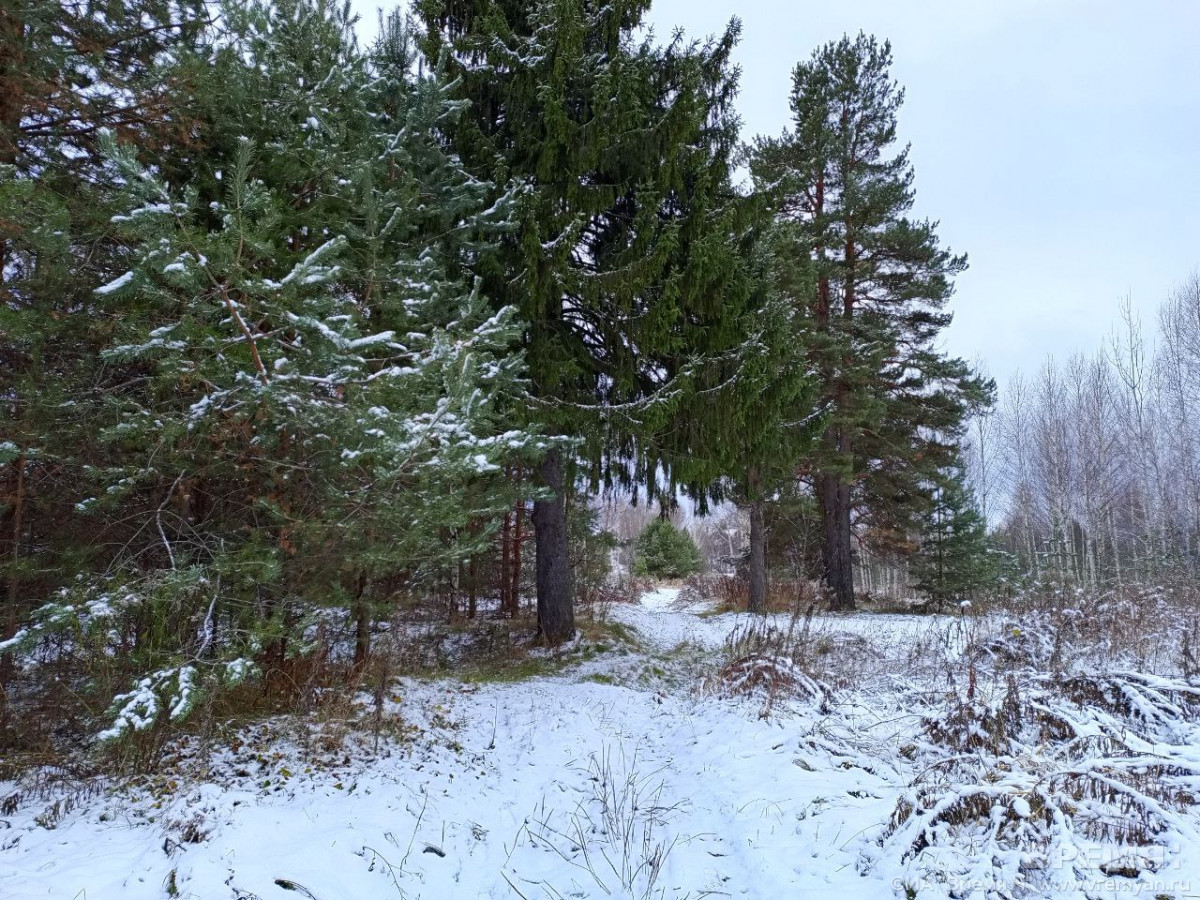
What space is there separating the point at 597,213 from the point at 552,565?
4842mm

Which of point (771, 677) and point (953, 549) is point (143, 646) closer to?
point (771, 677)

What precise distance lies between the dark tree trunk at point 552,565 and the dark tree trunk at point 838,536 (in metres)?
9.40

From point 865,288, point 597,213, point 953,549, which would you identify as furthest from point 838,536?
point 597,213

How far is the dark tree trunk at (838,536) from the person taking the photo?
1551cm

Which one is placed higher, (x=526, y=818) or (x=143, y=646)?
(x=143, y=646)

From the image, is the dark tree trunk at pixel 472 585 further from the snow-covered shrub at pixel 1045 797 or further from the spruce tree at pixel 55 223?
the snow-covered shrub at pixel 1045 797

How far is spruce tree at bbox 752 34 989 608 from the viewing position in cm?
1452

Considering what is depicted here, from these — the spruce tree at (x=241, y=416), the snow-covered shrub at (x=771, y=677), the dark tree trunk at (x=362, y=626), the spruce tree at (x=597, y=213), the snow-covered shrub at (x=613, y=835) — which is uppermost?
the spruce tree at (x=597, y=213)

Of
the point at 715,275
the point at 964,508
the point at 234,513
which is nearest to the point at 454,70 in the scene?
the point at 715,275

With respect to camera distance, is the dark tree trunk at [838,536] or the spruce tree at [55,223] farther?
the dark tree trunk at [838,536]

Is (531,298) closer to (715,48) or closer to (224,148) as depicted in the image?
(224,148)

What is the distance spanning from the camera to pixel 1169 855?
2.45m

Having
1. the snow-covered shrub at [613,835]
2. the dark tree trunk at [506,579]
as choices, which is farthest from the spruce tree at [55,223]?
the dark tree trunk at [506,579]

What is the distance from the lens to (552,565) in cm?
843
